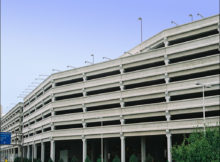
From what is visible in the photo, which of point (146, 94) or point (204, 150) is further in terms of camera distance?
point (146, 94)

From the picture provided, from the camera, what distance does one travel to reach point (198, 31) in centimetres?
5944

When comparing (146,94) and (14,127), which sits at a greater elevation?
(146,94)

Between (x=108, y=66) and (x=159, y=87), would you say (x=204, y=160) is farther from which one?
(x=108, y=66)

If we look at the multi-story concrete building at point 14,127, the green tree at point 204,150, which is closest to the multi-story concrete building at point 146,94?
the green tree at point 204,150

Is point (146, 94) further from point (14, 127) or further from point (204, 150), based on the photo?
point (14, 127)

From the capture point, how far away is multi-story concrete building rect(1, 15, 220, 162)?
193 ft

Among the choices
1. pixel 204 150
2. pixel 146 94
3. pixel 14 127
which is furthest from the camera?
pixel 14 127

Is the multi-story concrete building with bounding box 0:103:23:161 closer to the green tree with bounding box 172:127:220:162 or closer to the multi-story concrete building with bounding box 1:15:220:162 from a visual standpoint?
the multi-story concrete building with bounding box 1:15:220:162

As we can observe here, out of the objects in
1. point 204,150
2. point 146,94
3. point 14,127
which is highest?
point 146,94

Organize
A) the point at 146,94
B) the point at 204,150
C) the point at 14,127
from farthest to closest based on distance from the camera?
the point at 14,127 < the point at 146,94 < the point at 204,150

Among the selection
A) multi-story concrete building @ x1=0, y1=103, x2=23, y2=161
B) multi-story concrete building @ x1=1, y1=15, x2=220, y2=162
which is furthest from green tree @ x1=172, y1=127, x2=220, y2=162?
multi-story concrete building @ x1=0, y1=103, x2=23, y2=161

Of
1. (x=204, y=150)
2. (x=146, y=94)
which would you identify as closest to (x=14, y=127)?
(x=146, y=94)

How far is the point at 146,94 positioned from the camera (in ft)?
217

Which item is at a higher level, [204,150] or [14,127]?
[14,127]
